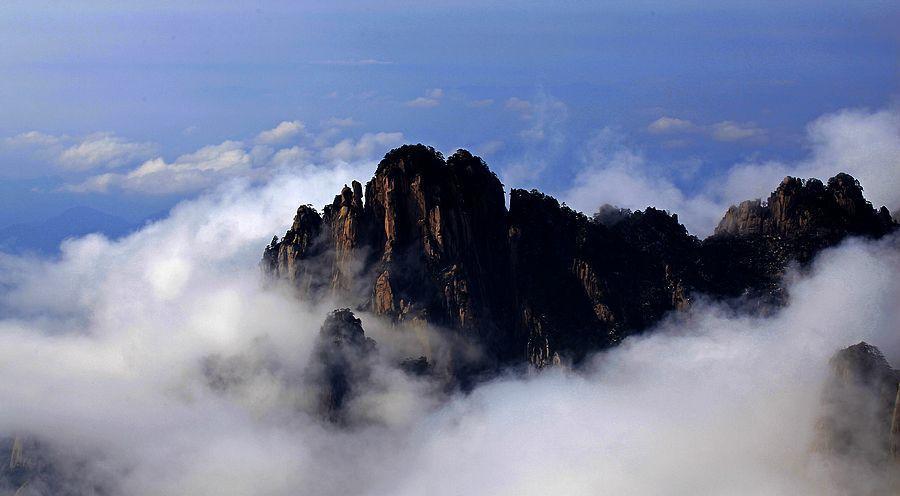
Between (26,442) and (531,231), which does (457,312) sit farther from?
(26,442)

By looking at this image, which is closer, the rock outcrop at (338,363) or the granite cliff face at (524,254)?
the rock outcrop at (338,363)

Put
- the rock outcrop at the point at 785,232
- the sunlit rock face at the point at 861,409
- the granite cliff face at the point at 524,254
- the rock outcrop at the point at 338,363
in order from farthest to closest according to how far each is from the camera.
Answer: the rock outcrop at the point at 785,232 → the granite cliff face at the point at 524,254 → the rock outcrop at the point at 338,363 → the sunlit rock face at the point at 861,409

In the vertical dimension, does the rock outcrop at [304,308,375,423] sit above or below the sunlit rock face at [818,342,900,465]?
above

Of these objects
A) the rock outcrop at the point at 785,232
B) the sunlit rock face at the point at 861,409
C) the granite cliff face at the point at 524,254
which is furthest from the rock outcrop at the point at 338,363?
the sunlit rock face at the point at 861,409

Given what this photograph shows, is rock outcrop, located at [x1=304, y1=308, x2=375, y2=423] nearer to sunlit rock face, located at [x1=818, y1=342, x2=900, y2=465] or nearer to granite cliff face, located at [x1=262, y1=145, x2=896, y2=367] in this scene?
granite cliff face, located at [x1=262, y1=145, x2=896, y2=367]

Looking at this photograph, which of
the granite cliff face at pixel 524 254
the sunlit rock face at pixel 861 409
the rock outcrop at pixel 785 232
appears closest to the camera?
the sunlit rock face at pixel 861 409

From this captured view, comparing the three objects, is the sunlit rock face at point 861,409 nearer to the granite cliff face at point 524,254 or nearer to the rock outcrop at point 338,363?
the granite cliff face at point 524,254

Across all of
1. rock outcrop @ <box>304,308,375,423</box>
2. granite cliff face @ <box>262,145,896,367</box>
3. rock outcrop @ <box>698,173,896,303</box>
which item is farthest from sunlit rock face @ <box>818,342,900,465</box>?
rock outcrop @ <box>698,173,896,303</box>
